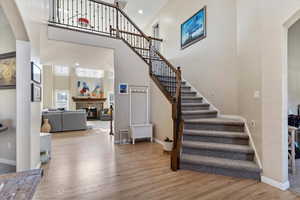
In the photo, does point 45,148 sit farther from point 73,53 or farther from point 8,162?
point 73,53

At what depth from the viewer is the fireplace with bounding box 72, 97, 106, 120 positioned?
11122 mm

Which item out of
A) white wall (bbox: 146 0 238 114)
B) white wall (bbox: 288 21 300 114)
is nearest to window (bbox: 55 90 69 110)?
white wall (bbox: 146 0 238 114)

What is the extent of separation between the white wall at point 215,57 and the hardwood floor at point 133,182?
188 cm

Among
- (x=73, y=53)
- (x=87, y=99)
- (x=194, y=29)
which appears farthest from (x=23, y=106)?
(x=87, y=99)

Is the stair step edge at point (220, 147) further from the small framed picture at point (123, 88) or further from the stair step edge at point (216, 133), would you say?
the small framed picture at point (123, 88)

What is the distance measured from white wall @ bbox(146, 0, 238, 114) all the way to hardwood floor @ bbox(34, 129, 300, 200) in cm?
188

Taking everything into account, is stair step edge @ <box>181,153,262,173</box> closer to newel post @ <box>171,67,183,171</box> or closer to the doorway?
newel post @ <box>171,67,183,171</box>

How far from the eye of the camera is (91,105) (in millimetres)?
11531

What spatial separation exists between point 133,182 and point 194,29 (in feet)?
14.6

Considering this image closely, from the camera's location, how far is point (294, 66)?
4020 mm

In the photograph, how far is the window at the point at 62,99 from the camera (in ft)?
34.6

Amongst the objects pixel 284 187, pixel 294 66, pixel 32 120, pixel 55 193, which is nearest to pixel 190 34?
pixel 294 66

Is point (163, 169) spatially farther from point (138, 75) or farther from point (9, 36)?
point (9, 36)

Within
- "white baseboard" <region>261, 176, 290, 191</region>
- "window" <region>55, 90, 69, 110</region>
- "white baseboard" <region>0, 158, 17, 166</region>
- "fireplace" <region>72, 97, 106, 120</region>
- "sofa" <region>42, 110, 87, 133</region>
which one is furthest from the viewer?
"fireplace" <region>72, 97, 106, 120</region>
